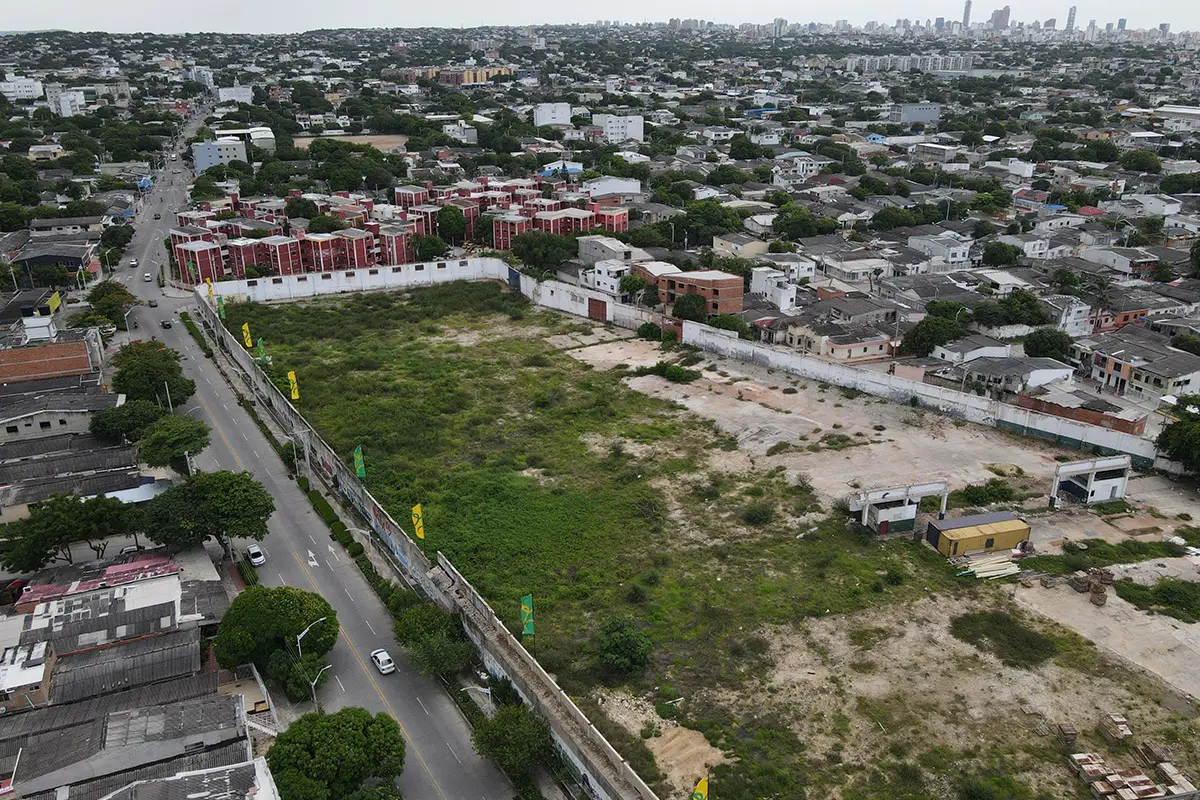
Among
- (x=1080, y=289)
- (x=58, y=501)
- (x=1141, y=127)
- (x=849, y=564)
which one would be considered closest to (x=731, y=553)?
(x=849, y=564)

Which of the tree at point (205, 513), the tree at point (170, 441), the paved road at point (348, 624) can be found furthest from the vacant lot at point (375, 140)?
the tree at point (205, 513)

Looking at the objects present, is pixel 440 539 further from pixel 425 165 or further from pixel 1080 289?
pixel 425 165

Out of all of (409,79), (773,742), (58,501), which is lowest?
(773,742)

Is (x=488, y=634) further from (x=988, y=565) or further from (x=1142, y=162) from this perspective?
(x=1142, y=162)

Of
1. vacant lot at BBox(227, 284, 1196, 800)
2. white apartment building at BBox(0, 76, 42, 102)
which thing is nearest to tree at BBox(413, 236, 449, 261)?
vacant lot at BBox(227, 284, 1196, 800)

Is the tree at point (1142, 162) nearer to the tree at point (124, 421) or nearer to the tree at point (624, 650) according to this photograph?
the tree at point (624, 650)

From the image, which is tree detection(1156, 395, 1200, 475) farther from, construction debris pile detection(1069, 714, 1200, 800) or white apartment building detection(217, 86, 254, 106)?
white apartment building detection(217, 86, 254, 106)

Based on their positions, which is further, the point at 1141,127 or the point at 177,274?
the point at 1141,127
